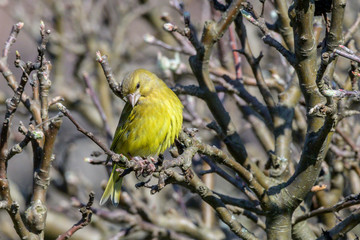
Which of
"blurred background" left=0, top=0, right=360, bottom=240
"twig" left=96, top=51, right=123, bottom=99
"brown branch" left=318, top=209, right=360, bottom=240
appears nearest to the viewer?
"brown branch" left=318, top=209, right=360, bottom=240

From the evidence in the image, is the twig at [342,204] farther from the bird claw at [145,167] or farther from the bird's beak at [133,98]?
the bird's beak at [133,98]

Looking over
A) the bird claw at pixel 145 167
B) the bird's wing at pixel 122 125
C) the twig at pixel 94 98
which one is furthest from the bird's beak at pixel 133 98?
the bird claw at pixel 145 167

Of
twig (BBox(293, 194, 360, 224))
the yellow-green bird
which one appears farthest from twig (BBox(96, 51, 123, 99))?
twig (BBox(293, 194, 360, 224))

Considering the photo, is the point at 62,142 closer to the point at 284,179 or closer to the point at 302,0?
the point at 284,179

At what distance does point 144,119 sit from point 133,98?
7.9 inches

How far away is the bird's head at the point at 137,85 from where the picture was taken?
13.4 ft

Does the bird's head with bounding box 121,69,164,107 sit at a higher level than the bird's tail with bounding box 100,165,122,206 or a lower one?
higher

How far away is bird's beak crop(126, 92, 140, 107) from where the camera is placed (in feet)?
13.2

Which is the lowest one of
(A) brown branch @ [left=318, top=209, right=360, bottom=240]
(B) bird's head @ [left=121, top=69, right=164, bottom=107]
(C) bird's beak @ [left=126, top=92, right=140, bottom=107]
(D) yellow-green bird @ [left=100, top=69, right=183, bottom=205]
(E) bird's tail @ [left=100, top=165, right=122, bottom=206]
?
(A) brown branch @ [left=318, top=209, right=360, bottom=240]

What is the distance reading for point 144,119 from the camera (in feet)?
13.9

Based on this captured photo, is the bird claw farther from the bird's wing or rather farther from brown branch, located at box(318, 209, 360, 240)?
the bird's wing

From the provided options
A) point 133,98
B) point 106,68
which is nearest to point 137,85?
point 133,98

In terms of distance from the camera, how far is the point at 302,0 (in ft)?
8.33

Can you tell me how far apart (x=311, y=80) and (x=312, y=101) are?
11 cm
